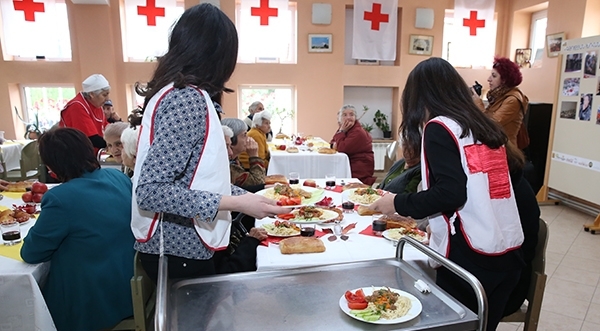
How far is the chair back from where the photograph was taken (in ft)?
14.0

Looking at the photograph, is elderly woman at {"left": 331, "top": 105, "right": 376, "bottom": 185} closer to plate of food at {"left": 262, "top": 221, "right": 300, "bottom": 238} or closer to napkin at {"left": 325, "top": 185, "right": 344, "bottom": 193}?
napkin at {"left": 325, "top": 185, "right": 344, "bottom": 193}

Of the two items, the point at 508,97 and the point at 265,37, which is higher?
the point at 265,37

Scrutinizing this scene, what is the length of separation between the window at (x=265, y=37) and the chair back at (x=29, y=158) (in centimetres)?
300

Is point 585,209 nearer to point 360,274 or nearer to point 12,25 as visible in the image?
point 360,274

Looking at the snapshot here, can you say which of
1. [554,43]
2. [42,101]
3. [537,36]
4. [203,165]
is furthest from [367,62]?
[203,165]

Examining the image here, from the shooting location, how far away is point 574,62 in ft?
14.0

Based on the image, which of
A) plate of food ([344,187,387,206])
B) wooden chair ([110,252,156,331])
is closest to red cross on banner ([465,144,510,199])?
plate of food ([344,187,387,206])

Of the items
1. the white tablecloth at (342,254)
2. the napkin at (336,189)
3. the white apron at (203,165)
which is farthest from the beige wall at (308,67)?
the white apron at (203,165)

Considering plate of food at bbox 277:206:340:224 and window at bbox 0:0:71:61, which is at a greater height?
window at bbox 0:0:71:61

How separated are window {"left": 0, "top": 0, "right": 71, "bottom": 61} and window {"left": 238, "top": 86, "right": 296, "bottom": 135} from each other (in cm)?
269

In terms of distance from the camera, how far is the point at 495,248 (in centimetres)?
130

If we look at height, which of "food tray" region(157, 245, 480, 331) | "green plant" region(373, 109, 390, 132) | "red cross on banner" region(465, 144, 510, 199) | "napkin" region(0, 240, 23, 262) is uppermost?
"red cross on banner" region(465, 144, 510, 199)

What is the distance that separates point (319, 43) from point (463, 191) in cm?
529

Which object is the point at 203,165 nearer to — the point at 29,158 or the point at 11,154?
the point at 29,158
